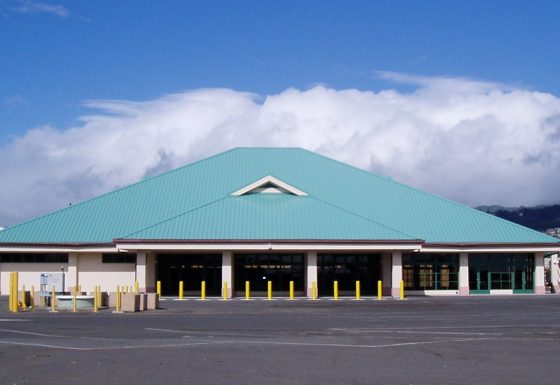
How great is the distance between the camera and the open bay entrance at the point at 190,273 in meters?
51.2

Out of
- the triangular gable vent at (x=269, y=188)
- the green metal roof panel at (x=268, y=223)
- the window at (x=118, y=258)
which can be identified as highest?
the triangular gable vent at (x=269, y=188)

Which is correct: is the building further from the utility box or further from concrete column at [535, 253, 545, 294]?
the utility box

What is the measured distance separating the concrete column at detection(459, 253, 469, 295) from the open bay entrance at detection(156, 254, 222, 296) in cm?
1499

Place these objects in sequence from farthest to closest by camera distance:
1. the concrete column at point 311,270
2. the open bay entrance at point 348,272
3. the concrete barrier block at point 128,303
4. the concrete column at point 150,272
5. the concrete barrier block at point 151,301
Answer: the open bay entrance at point 348,272
the concrete column at point 150,272
the concrete column at point 311,270
the concrete barrier block at point 151,301
the concrete barrier block at point 128,303

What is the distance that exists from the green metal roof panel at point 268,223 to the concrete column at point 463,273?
581 cm

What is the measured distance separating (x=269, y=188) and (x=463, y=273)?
13.5 m

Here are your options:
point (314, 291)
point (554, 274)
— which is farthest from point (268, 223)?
point (554, 274)

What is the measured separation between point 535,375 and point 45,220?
4352 cm

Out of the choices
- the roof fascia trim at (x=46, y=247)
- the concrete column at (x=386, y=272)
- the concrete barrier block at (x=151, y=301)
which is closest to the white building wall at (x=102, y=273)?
the roof fascia trim at (x=46, y=247)

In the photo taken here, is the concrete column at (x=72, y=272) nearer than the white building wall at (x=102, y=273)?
Yes

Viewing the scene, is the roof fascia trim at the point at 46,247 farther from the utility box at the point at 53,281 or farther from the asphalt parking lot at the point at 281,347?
the asphalt parking lot at the point at 281,347

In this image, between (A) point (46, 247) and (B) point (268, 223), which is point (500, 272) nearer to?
(B) point (268, 223)

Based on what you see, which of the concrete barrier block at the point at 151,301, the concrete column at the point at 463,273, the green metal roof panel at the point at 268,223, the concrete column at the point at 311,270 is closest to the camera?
the concrete barrier block at the point at 151,301

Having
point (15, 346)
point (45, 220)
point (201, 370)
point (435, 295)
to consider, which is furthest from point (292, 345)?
point (45, 220)
